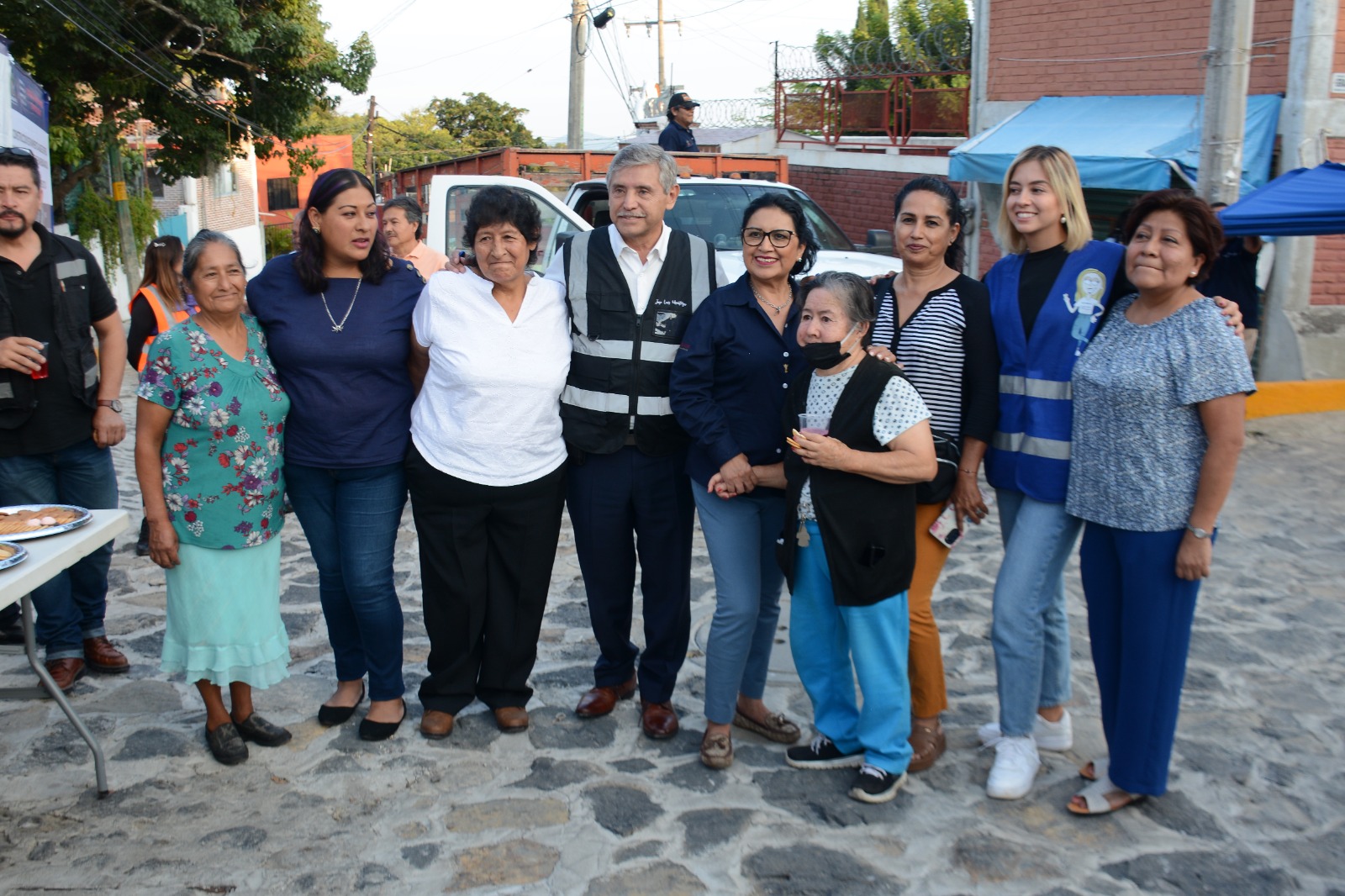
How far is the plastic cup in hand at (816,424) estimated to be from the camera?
3.60 metres

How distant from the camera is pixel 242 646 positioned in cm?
394

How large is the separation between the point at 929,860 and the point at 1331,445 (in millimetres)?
7398

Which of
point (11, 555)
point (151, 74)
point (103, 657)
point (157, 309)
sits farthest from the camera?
point (151, 74)

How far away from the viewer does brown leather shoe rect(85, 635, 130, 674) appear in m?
4.84

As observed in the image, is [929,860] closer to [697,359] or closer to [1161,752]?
[1161,752]

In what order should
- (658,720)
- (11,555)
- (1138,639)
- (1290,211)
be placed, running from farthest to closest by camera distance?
(1290,211), (658,720), (1138,639), (11,555)

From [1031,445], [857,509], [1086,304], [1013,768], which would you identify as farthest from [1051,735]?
[1086,304]

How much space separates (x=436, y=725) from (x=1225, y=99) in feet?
22.8

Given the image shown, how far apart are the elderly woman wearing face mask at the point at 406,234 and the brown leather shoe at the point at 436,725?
3.40 meters

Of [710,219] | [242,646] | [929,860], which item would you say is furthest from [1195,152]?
[242,646]

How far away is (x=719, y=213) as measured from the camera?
9695 millimetres

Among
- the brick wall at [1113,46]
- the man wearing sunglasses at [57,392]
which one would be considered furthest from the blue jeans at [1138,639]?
the brick wall at [1113,46]

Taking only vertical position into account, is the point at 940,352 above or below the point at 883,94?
below

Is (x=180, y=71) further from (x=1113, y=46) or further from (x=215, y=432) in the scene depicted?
(x=215, y=432)
